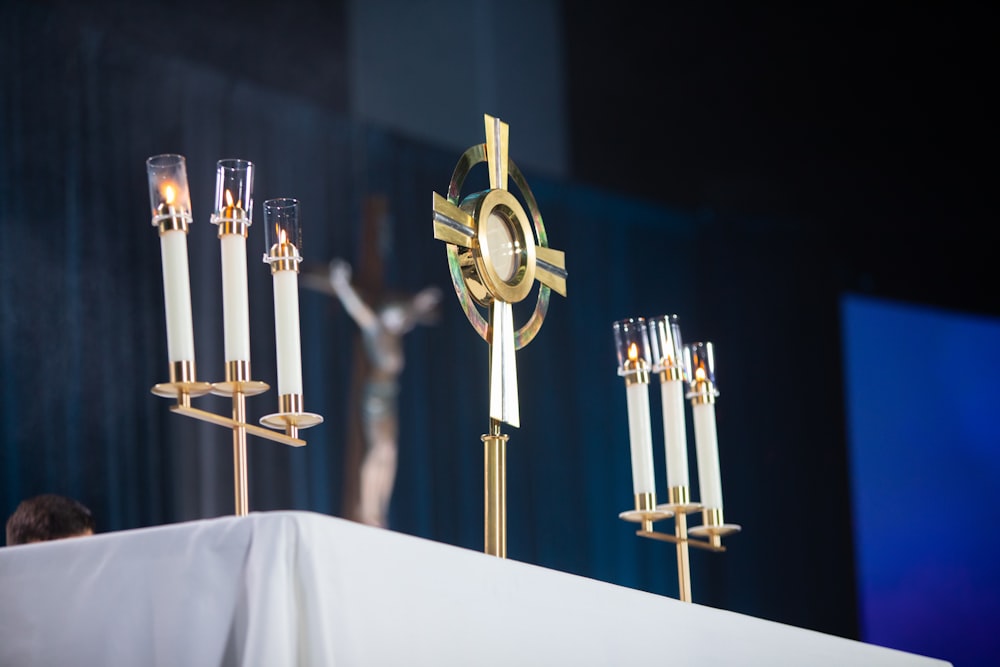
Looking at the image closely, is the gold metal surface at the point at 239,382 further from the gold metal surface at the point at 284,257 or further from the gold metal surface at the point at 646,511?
the gold metal surface at the point at 646,511

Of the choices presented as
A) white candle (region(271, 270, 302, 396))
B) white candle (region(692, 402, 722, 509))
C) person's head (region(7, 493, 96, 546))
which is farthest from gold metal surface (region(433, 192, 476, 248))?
person's head (region(7, 493, 96, 546))

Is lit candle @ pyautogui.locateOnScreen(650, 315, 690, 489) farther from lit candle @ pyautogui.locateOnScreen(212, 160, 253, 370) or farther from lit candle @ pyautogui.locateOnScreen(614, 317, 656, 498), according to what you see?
lit candle @ pyautogui.locateOnScreen(212, 160, 253, 370)

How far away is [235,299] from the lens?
3.91 ft

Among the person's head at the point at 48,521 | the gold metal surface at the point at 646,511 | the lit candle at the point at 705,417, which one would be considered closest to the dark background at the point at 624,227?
the person's head at the point at 48,521

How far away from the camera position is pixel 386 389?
16.1 feet

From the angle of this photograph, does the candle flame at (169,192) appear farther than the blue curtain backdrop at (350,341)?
No

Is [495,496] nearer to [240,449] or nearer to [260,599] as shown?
[240,449]

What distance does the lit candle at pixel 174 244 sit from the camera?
3.70 feet

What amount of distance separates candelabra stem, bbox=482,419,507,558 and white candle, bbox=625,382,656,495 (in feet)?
0.73

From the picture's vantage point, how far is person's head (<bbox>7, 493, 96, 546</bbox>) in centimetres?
205

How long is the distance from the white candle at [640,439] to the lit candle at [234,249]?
0.57 m

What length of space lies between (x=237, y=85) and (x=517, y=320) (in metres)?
1.43

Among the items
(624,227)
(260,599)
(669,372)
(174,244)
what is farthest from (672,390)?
(624,227)

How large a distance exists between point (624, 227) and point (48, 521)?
398cm
